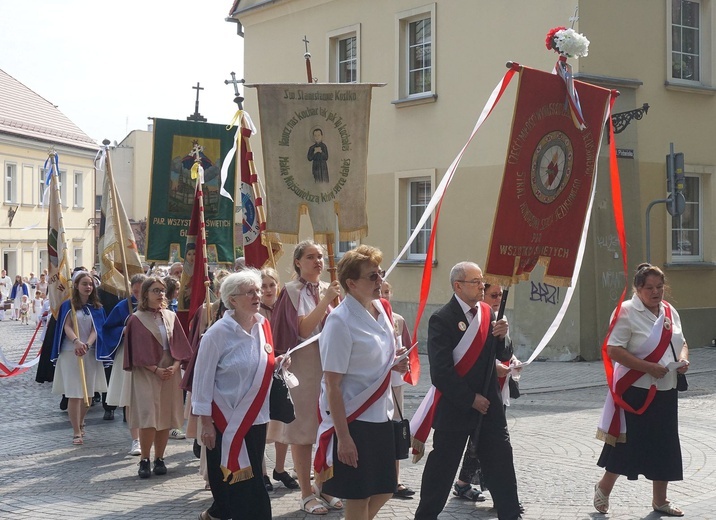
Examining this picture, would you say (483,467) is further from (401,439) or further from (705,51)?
(705,51)

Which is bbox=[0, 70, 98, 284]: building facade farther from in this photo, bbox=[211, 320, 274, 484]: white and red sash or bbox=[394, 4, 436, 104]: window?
bbox=[211, 320, 274, 484]: white and red sash

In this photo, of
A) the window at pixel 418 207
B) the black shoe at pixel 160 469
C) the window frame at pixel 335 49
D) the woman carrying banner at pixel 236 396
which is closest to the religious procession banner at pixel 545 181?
the woman carrying banner at pixel 236 396

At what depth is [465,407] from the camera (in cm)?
608

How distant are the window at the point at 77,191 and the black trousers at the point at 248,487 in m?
48.0

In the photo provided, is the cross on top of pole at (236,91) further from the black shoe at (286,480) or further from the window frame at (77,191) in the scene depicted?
the window frame at (77,191)

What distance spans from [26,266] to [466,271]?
44.2m

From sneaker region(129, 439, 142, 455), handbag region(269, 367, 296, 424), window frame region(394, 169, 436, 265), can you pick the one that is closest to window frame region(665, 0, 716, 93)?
window frame region(394, 169, 436, 265)

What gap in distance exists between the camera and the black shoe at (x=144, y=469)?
28.5 ft

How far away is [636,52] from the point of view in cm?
1841

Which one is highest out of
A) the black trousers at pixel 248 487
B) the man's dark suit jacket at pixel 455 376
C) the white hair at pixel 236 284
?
the white hair at pixel 236 284

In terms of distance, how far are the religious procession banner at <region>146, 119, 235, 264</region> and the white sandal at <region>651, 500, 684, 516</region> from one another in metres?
6.25

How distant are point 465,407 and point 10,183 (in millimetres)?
44446

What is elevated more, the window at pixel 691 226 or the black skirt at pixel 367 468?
the window at pixel 691 226

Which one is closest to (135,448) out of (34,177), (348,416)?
(348,416)
